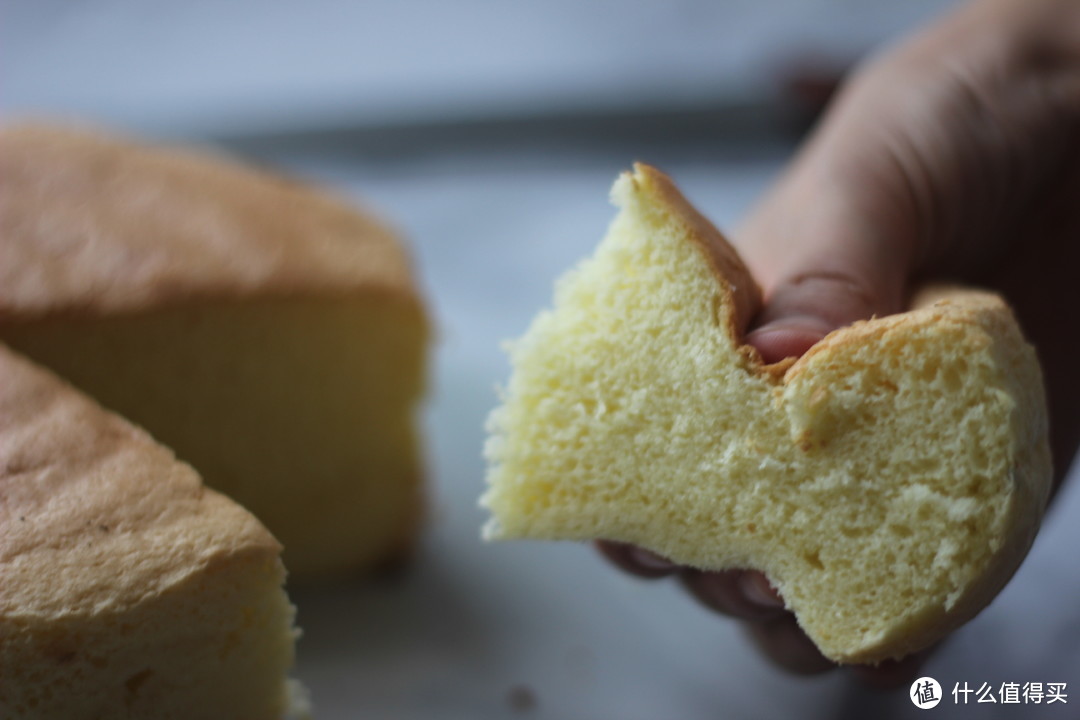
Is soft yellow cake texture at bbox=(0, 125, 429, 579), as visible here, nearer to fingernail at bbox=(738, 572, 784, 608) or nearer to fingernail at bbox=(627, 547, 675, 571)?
fingernail at bbox=(627, 547, 675, 571)

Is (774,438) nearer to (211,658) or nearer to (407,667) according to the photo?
(211,658)

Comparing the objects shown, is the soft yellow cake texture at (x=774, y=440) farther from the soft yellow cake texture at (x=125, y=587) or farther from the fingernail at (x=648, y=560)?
the soft yellow cake texture at (x=125, y=587)

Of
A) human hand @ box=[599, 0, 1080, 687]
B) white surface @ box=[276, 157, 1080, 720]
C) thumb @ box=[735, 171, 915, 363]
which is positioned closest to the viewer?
thumb @ box=[735, 171, 915, 363]

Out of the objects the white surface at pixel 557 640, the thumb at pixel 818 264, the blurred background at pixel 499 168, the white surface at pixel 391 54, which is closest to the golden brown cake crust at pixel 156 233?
the blurred background at pixel 499 168

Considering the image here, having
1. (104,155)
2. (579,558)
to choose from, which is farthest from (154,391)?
(579,558)

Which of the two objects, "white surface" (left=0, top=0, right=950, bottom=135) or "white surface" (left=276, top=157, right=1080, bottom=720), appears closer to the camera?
"white surface" (left=276, top=157, right=1080, bottom=720)

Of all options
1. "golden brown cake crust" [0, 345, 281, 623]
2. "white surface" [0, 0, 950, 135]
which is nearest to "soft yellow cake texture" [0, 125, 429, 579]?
"golden brown cake crust" [0, 345, 281, 623]

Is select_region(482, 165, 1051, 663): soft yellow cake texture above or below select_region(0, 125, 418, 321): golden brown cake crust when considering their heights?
below
